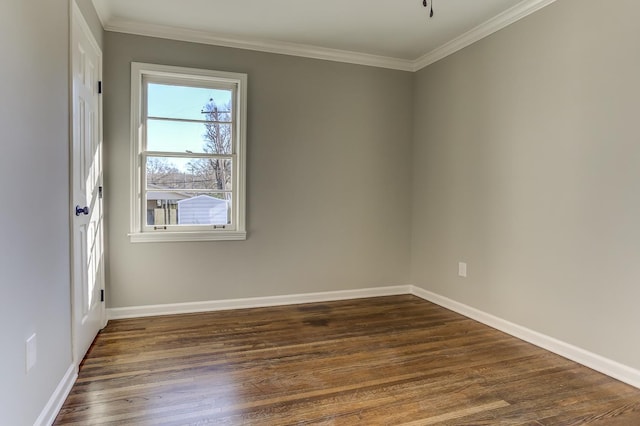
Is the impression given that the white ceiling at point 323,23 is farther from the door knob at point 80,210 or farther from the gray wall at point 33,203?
the door knob at point 80,210

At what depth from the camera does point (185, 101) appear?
3436mm

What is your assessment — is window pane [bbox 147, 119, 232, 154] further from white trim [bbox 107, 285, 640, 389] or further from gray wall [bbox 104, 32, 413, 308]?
white trim [bbox 107, 285, 640, 389]

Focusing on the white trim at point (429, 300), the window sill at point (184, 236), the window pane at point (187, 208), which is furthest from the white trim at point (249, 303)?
the window pane at point (187, 208)

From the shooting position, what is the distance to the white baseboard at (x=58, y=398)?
1.68 meters

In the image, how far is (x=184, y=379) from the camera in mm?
2199

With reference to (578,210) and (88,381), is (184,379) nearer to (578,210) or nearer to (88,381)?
(88,381)

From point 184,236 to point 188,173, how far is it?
56 cm

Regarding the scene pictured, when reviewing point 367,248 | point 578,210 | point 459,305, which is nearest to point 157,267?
point 367,248

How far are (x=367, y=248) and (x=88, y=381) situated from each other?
8.61ft

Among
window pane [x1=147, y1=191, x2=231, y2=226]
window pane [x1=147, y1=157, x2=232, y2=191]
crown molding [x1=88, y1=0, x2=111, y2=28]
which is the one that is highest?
crown molding [x1=88, y1=0, x2=111, y2=28]

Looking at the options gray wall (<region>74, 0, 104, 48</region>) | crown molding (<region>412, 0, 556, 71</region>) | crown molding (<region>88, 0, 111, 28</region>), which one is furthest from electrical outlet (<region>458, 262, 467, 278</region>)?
crown molding (<region>88, 0, 111, 28</region>)

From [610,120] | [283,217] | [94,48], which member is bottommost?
[283,217]

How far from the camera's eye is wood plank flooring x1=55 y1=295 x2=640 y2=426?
1.85 meters

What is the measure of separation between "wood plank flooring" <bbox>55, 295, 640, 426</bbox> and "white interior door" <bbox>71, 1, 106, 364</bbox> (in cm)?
25
